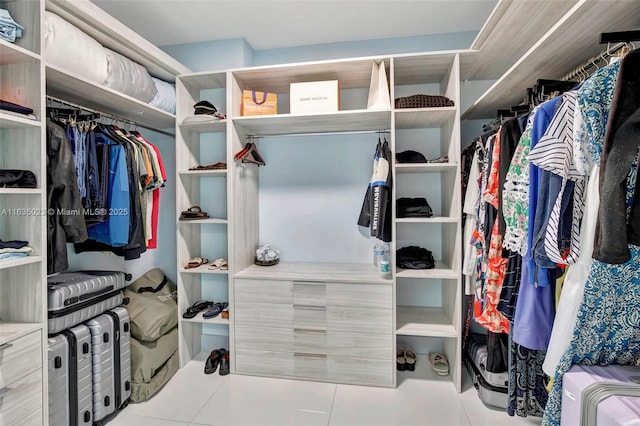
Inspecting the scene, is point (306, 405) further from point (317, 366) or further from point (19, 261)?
point (19, 261)

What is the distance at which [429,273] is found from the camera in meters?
2.09

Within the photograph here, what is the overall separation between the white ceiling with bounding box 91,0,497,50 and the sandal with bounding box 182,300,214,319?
2.23 metres

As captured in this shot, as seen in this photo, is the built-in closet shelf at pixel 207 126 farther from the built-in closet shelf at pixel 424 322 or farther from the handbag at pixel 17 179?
the built-in closet shelf at pixel 424 322

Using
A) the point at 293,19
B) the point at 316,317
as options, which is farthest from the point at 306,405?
the point at 293,19

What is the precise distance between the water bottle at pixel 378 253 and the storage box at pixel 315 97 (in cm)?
113

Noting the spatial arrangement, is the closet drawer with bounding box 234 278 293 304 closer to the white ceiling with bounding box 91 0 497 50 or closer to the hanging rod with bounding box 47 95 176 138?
the hanging rod with bounding box 47 95 176 138

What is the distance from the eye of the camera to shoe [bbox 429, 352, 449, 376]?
2.20 meters

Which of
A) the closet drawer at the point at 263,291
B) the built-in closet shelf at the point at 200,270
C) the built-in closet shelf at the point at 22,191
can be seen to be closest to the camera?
the built-in closet shelf at the point at 22,191

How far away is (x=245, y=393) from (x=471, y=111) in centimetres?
257

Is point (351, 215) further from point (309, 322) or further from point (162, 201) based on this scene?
point (162, 201)

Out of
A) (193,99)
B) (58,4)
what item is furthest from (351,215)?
(58,4)

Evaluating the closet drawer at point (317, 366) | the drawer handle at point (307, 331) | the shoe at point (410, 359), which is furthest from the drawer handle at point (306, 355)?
the shoe at point (410, 359)

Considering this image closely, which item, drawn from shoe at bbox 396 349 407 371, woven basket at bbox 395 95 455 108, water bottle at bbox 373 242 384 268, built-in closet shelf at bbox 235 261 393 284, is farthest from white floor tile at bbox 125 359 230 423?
woven basket at bbox 395 95 455 108

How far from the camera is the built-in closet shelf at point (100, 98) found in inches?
63.1
